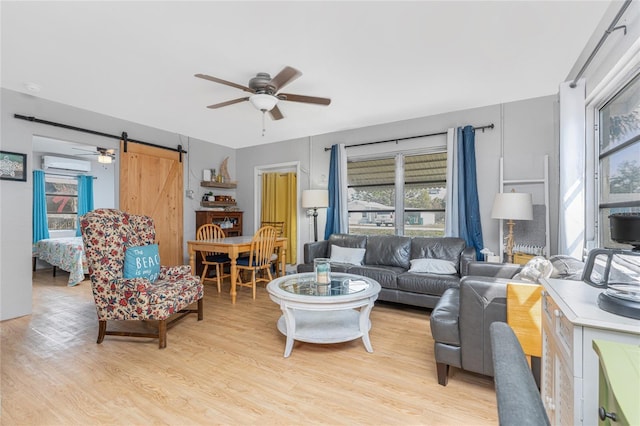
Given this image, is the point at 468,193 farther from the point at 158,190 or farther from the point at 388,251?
the point at 158,190

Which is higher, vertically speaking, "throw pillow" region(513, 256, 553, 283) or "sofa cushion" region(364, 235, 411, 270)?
"throw pillow" region(513, 256, 553, 283)

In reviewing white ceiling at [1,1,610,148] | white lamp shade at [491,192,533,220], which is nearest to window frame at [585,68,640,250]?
white ceiling at [1,1,610,148]

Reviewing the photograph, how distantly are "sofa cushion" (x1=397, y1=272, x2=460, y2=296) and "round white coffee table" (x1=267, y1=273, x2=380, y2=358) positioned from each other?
2.34ft

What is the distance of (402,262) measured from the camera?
12.7 ft

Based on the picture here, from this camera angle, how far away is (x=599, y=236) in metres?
2.41

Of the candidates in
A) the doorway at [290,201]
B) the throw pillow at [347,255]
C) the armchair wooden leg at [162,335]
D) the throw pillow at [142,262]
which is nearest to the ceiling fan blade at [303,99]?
the throw pillow at [142,262]

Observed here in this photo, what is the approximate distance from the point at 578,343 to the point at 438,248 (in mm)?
2911

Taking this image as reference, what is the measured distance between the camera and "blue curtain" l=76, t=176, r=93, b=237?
6933mm

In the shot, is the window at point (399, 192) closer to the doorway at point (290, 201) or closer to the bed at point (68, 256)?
the doorway at point (290, 201)

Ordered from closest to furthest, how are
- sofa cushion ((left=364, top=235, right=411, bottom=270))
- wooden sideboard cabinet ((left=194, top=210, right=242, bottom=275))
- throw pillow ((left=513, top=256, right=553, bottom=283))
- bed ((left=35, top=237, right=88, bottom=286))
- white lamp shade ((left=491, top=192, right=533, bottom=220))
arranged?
throw pillow ((left=513, top=256, right=553, bottom=283)) < white lamp shade ((left=491, top=192, right=533, bottom=220)) < sofa cushion ((left=364, top=235, right=411, bottom=270)) < bed ((left=35, top=237, right=88, bottom=286)) < wooden sideboard cabinet ((left=194, top=210, right=242, bottom=275))

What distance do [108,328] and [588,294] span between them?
3.74 m

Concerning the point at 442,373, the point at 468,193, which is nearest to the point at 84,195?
the point at 468,193

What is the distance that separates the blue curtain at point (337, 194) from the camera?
4750 mm

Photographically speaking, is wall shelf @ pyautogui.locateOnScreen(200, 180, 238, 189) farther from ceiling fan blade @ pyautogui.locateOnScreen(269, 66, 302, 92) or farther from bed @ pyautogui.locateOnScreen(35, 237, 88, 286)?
ceiling fan blade @ pyautogui.locateOnScreen(269, 66, 302, 92)
